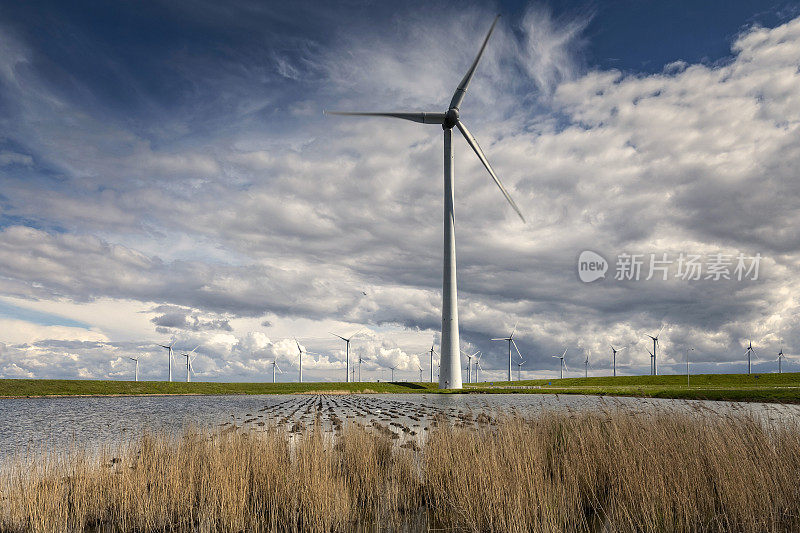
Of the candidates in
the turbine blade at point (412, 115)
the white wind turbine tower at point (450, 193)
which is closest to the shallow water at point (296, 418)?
the white wind turbine tower at point (450, 193)

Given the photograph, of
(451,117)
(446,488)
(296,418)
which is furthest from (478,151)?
(446,488)

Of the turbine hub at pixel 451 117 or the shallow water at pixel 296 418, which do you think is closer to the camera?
the shallow water at pixel 296 418

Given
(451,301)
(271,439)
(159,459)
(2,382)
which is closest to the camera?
(159,459)

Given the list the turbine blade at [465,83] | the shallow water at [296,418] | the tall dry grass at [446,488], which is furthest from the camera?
the turbine blade at [465,83]

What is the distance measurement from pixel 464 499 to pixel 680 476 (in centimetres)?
532

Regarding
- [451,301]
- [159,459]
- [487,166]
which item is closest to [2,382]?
[451,301]

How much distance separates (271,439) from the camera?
57.8 ft

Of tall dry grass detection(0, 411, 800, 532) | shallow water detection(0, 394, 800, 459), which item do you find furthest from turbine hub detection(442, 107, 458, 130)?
tall dry grass detection(0, 411, 800, 532)

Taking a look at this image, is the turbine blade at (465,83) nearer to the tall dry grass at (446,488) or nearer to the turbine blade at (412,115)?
the turbine blade at (412,115)

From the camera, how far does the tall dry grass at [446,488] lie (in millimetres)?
11555

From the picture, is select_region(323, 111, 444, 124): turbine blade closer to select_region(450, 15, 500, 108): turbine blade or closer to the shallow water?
select_region(450, 15, 500, 108): turbine blade

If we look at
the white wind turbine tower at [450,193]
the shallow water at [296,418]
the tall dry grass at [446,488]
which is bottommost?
the shallow water at [296,418]

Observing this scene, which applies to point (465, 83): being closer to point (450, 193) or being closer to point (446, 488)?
point (450, 193)

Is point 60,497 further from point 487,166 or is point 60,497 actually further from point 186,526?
point 487,166
